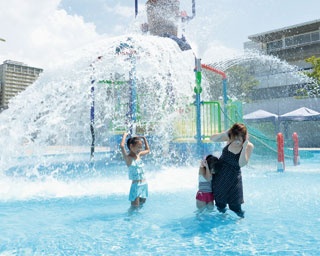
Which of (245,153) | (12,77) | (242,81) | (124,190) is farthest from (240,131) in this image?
(12,77)

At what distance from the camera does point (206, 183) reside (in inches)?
151

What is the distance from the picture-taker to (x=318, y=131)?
22.9 meters

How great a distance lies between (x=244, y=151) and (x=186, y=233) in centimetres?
105

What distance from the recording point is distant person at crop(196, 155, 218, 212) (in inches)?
148

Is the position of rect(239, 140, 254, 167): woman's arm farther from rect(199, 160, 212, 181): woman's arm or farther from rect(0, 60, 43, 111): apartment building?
rect(0, 60, 43, 111): apartment building

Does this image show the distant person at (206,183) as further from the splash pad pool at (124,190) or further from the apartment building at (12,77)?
the apartment building at (12,77)

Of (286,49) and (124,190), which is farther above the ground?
(286,49)

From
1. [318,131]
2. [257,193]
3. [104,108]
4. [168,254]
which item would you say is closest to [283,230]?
[168,254]

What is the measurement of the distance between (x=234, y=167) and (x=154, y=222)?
1.08 m

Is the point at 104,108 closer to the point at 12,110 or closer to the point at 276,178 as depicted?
the point at 12,110

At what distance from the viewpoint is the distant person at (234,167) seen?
360 centimetres

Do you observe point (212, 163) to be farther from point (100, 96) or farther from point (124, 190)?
point (100, 96)

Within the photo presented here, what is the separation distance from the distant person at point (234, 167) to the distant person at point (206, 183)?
124 millimetres

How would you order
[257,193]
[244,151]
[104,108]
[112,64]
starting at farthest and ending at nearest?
1. [104,108]
2. [112,64]
3. [257,193]
4. [244,151]
